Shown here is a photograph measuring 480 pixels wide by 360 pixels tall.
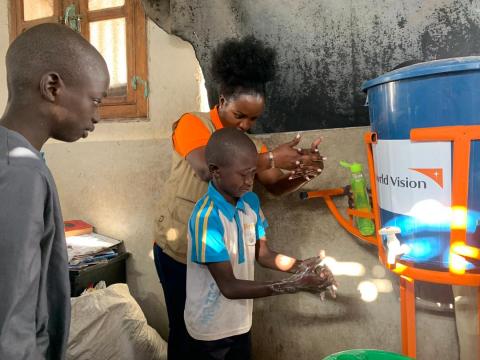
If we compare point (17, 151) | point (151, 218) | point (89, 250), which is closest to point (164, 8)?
point (151, 218)

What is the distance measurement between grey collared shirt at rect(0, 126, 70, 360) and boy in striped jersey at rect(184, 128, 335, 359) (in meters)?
0.67

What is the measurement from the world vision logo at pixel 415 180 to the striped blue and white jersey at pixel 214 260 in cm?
56

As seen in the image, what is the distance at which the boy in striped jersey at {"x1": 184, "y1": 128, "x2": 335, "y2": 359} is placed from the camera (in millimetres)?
1396

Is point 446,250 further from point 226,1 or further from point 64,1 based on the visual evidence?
point 64,1

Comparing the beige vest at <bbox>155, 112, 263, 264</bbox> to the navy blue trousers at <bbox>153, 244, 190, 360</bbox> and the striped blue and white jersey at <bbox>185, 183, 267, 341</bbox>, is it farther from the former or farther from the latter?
the striped blue and white jersey at <bbox>185, 183, 267, 341</bbox>

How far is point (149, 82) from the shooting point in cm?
255

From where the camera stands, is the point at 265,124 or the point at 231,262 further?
the point at 265,124

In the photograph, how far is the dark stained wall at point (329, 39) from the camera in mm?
1707

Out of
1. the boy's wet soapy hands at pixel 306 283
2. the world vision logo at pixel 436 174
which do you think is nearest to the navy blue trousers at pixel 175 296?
the boy's wet soapy hands at pixel 306 283

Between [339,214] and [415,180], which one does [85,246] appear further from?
[415,180]

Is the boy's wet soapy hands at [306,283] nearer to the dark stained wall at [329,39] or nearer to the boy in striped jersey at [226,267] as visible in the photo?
the boy in striped jersey at [226,267]

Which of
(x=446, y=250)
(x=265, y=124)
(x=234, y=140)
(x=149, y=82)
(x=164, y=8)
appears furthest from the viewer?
(x=149, y=82)

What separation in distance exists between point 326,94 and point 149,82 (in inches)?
45.3

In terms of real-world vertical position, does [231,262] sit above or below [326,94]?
below
